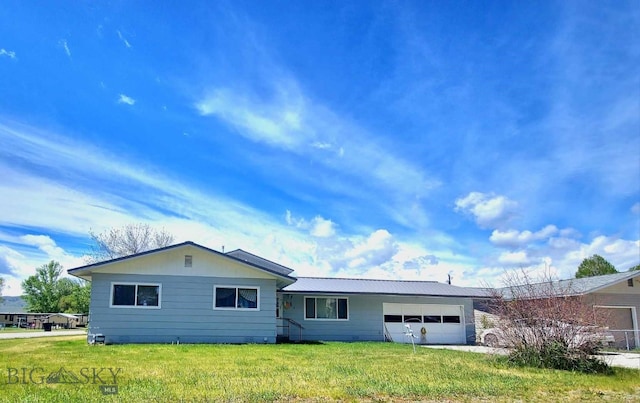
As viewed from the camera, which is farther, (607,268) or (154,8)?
(607,268)

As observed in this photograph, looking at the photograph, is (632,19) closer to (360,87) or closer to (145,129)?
(360,87)

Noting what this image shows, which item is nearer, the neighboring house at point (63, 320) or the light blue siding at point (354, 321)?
the light blue siding at point (354, 321)

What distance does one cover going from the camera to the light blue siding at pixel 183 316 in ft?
54.7

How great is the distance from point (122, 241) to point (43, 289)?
34.8m

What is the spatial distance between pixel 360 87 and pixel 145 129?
21.5ft

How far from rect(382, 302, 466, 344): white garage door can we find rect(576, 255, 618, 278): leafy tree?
27756 millimetres

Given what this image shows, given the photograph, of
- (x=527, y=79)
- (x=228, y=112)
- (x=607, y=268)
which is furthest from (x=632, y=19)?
(x=607, y=268)

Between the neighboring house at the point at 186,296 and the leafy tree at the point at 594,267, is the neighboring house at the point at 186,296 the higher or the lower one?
the lower one

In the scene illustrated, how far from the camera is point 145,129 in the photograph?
48.4ft

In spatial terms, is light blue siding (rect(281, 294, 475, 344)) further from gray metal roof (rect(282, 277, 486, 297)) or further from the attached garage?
gray metal roof (rect(282, 277, 486, 297))

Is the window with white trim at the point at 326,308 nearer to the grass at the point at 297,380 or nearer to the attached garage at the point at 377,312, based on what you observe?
the attached garage at the point at 377,312

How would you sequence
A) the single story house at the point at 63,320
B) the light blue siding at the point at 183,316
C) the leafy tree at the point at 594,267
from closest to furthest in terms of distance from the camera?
the light blue siding at the point at 183,316 → the leafy tree at the point at 594,267 → the single story house at the point at 63,320

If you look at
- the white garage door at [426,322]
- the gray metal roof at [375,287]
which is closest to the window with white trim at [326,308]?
the gray metal roof at [375,287]

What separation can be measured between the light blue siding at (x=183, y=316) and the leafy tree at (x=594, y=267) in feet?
122
